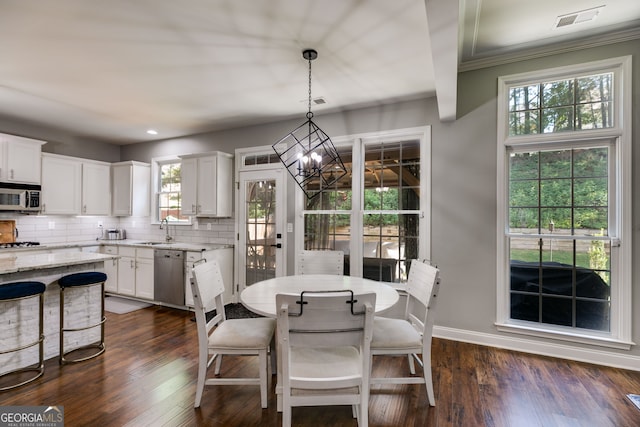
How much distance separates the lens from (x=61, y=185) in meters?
4.72

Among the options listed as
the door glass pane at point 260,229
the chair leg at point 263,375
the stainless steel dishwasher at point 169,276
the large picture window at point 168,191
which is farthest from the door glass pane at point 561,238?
the large picture window at point 168,191

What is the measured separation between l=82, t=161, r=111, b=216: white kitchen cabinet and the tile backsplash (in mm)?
321

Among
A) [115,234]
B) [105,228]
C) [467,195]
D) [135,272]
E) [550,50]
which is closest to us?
[550,50]

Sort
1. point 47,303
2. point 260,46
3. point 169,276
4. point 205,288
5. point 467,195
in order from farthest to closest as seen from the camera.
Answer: point 169,276 < point 467,195 < point 47,303 < point 260,46 < point 205,288

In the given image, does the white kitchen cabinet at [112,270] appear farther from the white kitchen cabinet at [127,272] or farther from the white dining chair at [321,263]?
the white dining chair at [321,263]

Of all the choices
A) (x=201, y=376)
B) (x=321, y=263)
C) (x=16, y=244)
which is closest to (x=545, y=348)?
(x=321, y=263)

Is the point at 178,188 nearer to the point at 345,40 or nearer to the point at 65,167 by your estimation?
the point at 65,167

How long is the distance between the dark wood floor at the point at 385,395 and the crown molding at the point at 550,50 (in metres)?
2.85

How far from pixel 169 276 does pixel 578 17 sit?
517 centimetres

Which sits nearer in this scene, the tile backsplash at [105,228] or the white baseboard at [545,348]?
the white baseboard at [545,348]

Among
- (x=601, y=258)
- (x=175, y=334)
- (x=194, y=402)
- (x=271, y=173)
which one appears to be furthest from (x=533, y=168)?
(x=175, y=334)

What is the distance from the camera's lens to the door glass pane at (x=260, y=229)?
173 inches

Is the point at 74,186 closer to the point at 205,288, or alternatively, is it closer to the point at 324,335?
the point at 205,288

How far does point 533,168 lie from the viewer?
3.05 metres
